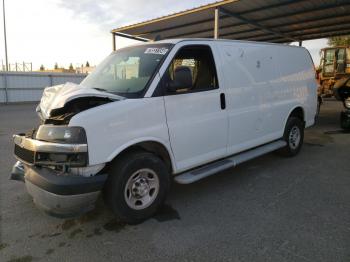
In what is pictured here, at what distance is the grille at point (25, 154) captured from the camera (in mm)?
3404

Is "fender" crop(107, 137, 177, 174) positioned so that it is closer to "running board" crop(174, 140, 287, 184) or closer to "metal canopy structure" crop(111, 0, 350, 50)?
"running board" crop(174, 140, 287, 184)

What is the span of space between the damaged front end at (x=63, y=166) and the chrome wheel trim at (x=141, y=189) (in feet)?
1.23

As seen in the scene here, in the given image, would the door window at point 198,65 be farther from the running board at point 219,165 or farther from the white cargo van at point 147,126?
the running board at point 219,165

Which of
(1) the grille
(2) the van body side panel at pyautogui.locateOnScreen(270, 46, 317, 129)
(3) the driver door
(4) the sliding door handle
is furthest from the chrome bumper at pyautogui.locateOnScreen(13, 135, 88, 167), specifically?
(2) the van body side panel at pyautogui.locateOnScreen(270, 46, 317, 129)

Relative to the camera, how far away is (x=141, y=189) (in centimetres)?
365

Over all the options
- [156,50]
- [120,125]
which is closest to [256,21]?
[156,50]

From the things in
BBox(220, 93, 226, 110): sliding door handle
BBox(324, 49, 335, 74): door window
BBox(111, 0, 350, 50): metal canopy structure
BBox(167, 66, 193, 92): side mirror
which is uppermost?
BBox(111, 0, 350, 50): metal canopy structure

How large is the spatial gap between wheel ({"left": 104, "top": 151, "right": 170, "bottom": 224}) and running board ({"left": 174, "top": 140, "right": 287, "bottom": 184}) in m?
0.29

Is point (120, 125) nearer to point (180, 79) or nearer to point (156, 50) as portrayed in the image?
point (180, 79)

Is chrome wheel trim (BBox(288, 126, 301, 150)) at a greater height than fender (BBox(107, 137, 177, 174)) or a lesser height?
lesser

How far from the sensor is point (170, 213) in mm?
3949

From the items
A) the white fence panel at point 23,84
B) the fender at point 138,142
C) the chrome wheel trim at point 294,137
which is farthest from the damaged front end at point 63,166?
the white fence panel at point 23,84

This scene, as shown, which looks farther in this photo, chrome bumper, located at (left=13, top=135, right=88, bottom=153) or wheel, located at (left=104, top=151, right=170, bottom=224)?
wheel, located at (left=104, top=151, right=170, bottom=224)

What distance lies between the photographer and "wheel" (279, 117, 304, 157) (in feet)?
20.1
